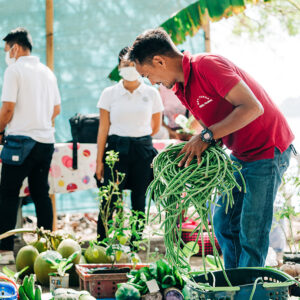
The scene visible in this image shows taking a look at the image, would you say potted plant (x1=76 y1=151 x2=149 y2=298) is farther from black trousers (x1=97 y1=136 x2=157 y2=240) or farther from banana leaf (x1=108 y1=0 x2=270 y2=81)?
banana leaf (x1=108 y1=0 x2=270 y2=81)

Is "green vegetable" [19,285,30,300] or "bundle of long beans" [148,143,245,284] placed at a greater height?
"bundle of long beans" [148,143,245,284]

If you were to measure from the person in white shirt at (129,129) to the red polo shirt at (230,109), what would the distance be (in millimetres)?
1814

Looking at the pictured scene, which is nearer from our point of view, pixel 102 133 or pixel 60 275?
pixel 60 275

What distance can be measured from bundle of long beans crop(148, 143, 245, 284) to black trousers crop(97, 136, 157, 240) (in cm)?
205

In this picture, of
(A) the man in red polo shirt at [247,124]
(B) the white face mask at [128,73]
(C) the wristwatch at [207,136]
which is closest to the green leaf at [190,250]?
(A) the man in red polo shirt at [247,124]

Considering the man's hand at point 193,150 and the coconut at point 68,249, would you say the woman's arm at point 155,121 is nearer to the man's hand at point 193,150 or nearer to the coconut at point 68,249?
the coconut at point 68,249

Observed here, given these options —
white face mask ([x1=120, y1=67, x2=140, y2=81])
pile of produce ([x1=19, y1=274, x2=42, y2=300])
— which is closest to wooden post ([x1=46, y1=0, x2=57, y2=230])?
white face mask ([x1=120, y1=67, x2=140, y2=81])

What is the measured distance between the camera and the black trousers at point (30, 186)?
4.21m

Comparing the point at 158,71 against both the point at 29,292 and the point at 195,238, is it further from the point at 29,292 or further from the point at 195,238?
the point at 195,238

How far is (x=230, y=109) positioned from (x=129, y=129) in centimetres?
199

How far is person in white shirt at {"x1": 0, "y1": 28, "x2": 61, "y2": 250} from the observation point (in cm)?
421

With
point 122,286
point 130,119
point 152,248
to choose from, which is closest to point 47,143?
point 130,119

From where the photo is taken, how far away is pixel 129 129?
441 centimetres

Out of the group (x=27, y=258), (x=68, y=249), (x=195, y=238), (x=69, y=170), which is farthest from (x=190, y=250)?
(x=69, y=170)
